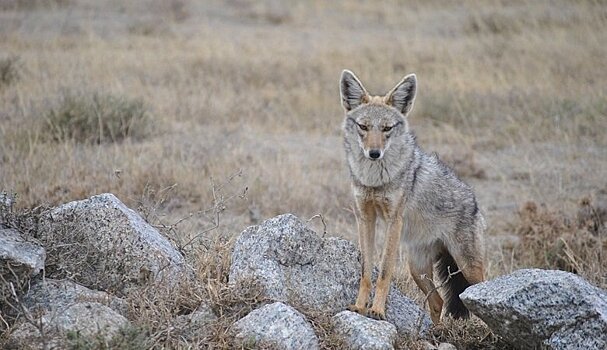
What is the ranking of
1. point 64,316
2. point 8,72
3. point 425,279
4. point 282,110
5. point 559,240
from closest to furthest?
point 64,316
point 425,279
point 559,240
point 8,72
point 282,110

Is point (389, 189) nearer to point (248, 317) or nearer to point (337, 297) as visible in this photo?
point (337, 297)

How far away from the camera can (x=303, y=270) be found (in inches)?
214

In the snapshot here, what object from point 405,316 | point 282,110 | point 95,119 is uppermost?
point 405,316

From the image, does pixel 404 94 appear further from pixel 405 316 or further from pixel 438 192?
pixel 405 316

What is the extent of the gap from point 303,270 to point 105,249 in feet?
3.86

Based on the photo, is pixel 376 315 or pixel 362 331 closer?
pixel 362 331

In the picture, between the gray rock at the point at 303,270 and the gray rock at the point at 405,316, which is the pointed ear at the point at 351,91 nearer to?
the gray rock at the point at 303,270

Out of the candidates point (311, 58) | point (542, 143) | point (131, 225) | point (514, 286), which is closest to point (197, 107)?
point (311, 58)

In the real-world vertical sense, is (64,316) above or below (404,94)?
below

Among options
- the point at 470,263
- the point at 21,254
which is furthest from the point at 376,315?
the point at 21,254

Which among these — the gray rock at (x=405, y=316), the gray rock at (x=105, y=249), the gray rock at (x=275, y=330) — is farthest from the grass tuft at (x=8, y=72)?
the gray rock at (x=275, y=330)

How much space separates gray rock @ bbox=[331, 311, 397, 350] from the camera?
15.9 ft

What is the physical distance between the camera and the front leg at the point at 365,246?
5312 millimetres

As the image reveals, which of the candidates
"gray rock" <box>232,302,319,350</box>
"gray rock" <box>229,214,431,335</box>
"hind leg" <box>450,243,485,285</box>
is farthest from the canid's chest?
"gray rock" <box>232,302,319,350</box>
